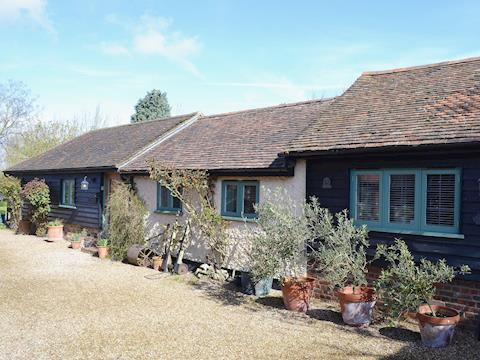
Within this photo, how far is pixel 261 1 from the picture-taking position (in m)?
11.1

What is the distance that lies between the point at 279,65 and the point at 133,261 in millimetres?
10838

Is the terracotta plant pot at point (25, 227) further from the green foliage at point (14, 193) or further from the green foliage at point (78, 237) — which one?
the green foliage at point (78, 237)

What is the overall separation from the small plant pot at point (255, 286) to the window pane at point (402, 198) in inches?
119

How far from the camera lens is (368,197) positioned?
27.7ft

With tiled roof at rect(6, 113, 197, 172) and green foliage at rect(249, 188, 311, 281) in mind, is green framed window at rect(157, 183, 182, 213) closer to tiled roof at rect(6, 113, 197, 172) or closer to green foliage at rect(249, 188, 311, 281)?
tiled roof at rect(6, 113, 197, 172)

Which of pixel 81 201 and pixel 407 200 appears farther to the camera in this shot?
pixel 81 201

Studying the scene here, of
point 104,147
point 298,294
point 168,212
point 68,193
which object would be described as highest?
point 104,147

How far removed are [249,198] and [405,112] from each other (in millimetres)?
4273

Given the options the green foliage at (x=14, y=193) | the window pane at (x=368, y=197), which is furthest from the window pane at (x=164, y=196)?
the green foliage at (x=14, y=193)

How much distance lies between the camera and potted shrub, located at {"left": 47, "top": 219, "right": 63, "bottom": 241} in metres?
17.7

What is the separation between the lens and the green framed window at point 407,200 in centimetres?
733

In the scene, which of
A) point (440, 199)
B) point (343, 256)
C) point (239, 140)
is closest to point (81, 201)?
point (239, 140)

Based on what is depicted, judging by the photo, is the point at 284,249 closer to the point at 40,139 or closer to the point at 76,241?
the point at 76,241

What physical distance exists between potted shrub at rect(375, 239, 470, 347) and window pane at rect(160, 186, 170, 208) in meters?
7.92
